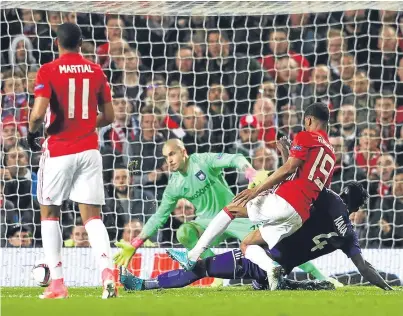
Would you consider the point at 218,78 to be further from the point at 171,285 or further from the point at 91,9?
the point at 171,285

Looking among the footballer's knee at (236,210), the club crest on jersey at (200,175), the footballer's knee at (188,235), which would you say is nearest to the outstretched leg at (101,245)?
the footballer's knee at (236,210)

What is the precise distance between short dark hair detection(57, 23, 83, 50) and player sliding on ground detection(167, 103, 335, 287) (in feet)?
6.25

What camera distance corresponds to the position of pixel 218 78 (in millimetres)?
13914

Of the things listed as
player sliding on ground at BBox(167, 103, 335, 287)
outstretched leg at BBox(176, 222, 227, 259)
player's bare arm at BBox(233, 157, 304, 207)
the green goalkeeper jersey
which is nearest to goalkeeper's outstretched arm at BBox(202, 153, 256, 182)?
the green goalkeeper jersey

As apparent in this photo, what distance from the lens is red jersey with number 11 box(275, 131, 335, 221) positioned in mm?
8844

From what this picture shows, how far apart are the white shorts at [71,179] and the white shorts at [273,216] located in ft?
5.14

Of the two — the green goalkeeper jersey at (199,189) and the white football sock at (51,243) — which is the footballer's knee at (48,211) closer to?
the white football sock at (51,243)

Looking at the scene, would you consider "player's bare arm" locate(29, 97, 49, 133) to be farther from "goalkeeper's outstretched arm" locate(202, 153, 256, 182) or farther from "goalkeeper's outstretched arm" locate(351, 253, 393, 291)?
"goalkeeper's outstretched arm" locate(351, 253, 393, 291)

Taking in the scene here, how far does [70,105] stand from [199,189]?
122 inches

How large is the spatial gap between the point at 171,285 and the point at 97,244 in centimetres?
147

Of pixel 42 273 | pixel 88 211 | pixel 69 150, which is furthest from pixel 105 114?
pixel 42 273

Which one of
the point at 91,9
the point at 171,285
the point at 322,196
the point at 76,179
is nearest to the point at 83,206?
the point at 76,179

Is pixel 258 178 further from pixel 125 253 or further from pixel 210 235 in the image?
pixel 125 253

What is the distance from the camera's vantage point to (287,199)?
8.88m
